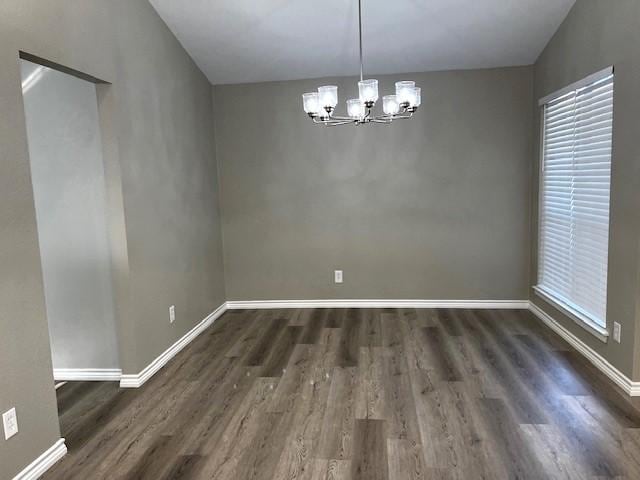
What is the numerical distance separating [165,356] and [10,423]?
5.17 feet

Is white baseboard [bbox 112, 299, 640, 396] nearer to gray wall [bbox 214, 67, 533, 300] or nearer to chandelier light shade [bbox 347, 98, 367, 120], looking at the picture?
gray wall [bbox 214, 67, 533, 300]

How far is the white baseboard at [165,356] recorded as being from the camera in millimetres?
3205

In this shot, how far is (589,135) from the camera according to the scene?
340 centimetres

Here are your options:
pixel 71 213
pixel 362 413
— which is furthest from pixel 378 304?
pixel 71 213

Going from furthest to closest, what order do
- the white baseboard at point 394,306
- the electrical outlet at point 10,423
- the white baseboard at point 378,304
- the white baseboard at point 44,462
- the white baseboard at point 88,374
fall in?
1. the white baseboard at point 378,304
2. the white baseboard at point 88,374
3. the white baseboard at point 394,306
4. the white baseboard at point 44,462
5. the electrical outlet at point 10,423

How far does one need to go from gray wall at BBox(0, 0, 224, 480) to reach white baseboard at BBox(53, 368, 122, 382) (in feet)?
0.90

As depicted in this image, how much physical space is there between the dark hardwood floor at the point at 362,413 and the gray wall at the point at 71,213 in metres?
0.40

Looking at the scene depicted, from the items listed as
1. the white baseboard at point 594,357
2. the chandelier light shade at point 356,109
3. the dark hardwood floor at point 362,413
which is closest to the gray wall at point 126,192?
the dark hardwood floor at point 362,413

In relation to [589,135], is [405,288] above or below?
below

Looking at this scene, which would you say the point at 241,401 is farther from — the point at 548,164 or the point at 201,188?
the point at 548,164

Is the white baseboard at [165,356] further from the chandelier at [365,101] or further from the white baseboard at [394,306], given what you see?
the chandelier at [365,101]

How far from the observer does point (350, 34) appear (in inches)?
155

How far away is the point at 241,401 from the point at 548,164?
3.42m

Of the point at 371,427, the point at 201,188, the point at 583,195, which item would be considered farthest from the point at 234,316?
the point at 583,195
